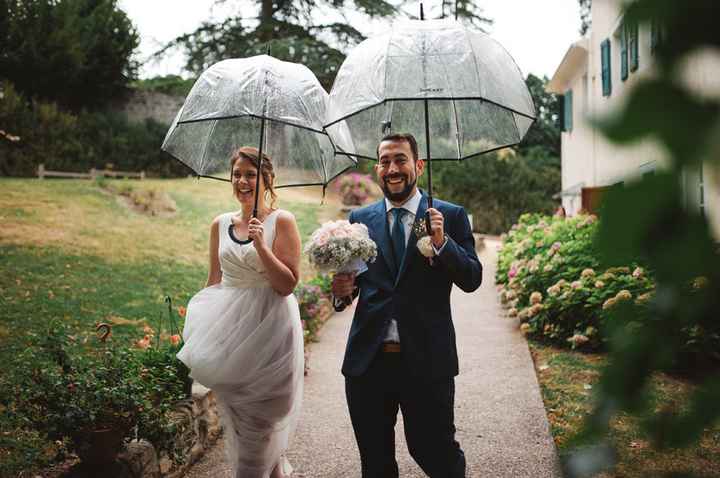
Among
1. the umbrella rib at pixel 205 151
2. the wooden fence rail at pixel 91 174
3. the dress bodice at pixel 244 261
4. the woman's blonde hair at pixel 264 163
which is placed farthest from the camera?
the wooden fence rail at pixel 91 174

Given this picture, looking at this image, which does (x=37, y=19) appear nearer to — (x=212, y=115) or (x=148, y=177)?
(x=148, y=177)

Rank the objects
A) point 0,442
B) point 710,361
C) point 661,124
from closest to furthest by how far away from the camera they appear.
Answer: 1. point 661,124
2. point 0,442
3. point 710,361

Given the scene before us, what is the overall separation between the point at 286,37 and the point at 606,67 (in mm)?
10161

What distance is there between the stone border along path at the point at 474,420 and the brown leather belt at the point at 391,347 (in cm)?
149

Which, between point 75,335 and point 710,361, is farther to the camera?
point 75,335

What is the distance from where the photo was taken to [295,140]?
399cm

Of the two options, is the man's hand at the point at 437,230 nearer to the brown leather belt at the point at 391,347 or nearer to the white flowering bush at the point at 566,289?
the brown leather belt at the point at 391,347

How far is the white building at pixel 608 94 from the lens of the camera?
1.35ft

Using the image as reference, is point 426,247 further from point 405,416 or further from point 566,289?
point 566,289

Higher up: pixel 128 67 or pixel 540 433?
pixel 128 67

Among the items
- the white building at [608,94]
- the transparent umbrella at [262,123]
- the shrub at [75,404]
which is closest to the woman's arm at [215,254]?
the transparent umbrella at [262,123]

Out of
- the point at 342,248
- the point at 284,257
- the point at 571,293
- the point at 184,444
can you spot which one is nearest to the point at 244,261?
the point at 284,257

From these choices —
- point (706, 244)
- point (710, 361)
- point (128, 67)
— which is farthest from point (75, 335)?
point (128, 67)

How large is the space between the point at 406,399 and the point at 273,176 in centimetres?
163
